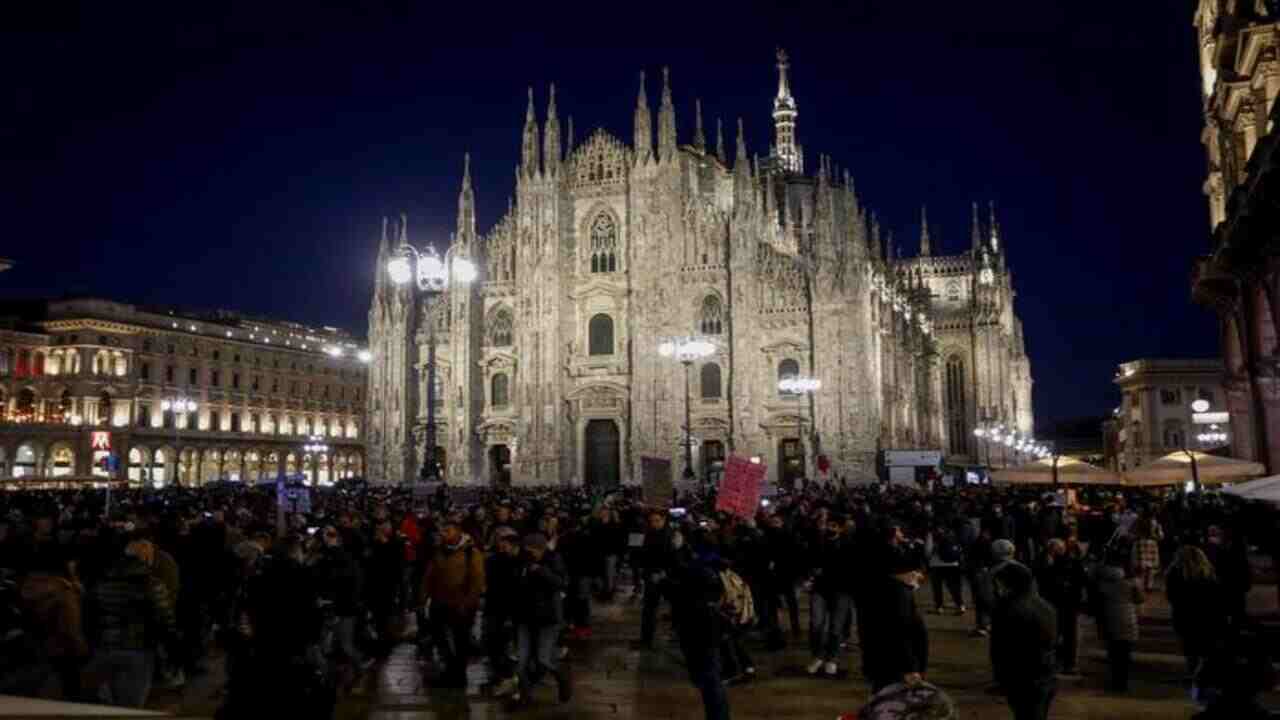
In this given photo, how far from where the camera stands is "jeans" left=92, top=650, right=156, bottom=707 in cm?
734

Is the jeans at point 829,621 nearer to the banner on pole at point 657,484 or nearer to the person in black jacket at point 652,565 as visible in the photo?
the person in black jacket at point 652,565

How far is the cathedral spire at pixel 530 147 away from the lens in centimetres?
5325

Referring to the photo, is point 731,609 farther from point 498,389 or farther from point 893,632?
point 498,389

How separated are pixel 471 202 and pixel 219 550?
45.1 metres

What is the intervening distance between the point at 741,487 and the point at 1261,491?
268 inches


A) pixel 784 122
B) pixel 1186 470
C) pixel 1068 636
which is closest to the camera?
pixel 1068 636

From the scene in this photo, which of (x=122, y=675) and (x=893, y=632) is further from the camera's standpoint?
(x=122, y=675)

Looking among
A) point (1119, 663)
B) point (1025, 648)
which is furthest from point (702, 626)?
point (1119, 663)

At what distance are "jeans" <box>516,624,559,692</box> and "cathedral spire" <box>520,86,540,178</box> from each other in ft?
149

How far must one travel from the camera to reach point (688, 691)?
10031 mm

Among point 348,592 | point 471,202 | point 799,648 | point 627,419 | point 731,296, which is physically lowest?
point 799,648

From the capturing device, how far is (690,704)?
31.0ft

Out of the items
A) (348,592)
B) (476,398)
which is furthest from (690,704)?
(476,398)

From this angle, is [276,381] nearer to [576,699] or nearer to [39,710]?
[576,699]
